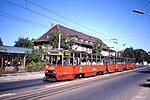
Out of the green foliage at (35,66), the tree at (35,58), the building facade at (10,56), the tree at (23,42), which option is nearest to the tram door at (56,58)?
the green foliage at (35,66)

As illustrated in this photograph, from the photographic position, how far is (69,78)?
58.1 feet

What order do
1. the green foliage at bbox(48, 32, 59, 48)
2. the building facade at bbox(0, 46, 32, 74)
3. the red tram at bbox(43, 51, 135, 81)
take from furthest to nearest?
the green foliage at bbox(48, 32, 59, 48) < the building facade at bbox(0, 46, 32, 74) < the red tram at bbox(43, 51, 135, 81)

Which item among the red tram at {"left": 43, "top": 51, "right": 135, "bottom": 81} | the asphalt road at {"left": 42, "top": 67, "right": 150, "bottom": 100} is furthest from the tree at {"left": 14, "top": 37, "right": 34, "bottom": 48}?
the asphalt road at {"left": 42, "top": 67, "right": 150, "bottom": 100}

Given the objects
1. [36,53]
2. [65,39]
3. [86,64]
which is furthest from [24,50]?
[86,64]

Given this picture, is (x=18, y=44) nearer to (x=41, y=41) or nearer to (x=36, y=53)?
(x=41, y=41)

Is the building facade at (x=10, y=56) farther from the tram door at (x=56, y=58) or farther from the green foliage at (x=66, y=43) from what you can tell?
the tram door at (x=56, y=58)

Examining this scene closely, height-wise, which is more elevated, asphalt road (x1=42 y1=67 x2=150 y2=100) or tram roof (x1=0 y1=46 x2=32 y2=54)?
tram roof (x1=0 y1=46 x2=32 y2=54)

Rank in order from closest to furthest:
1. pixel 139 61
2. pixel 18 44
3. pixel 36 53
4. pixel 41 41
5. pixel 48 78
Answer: pixel 48 78 < pixel 36 53 < pixel 41 41 < pixel 18 44 < pixel 139 61

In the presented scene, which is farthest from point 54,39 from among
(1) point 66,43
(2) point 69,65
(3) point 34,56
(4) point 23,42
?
(2) point 69,65

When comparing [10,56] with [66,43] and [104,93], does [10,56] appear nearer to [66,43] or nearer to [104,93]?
[66,43]

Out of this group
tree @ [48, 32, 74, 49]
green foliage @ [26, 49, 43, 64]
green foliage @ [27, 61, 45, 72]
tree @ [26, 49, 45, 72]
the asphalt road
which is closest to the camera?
the asphalt road

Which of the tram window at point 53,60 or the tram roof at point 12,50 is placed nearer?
the tram window at point 53,60

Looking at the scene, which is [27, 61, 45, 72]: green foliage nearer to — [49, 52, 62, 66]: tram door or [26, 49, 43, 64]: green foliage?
[26, 49, 43, 64]: green foliage

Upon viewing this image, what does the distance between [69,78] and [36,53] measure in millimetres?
18556
